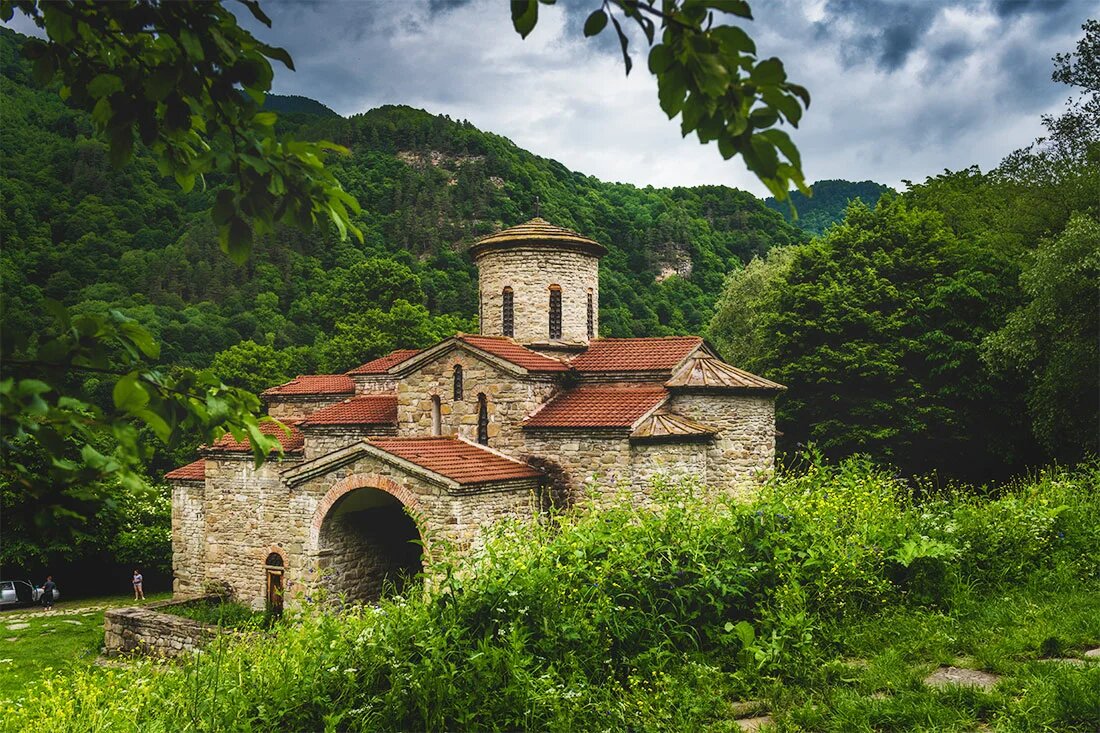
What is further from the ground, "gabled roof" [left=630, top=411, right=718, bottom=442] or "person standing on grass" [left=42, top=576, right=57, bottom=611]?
"gabled roof" [left=630, top=411, right=718, bottom=442]

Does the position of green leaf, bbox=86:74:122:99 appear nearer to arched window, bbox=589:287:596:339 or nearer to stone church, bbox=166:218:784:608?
stone church, bbox=166:218:784:608

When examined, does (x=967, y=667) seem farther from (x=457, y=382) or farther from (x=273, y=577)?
(x=273, y=577)

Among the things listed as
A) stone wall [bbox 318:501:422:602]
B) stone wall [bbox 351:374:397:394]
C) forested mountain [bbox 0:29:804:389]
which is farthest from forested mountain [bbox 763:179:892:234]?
stone wall [bbox 318:501:422:602]

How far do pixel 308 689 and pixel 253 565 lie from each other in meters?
14.5

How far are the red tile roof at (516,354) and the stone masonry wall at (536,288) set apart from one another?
1.36m

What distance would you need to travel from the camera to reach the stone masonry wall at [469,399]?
48.7 ft

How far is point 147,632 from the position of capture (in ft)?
45.2

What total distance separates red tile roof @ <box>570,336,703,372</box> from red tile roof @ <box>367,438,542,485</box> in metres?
3.05

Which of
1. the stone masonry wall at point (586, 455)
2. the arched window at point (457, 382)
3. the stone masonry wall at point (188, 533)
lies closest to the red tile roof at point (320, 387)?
the stone masonry wall at point (188, 533)

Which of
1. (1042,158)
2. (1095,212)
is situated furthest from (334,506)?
(1042,158)

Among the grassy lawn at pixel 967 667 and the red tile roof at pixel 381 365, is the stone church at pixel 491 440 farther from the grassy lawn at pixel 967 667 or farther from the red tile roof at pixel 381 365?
the grassy lawn at pixel 967 667

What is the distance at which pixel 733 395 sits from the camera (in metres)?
15.0

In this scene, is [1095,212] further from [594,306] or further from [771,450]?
[594,306]

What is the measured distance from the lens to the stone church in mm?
13367
